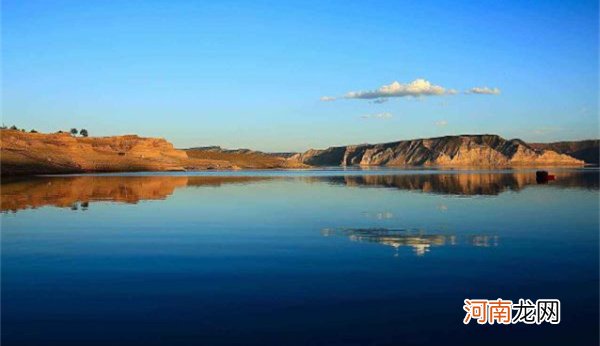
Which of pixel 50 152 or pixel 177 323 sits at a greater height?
pixel 50 152

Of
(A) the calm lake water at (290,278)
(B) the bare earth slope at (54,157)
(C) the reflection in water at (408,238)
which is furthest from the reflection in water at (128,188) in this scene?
(B) the bare earth slope at (54,157)

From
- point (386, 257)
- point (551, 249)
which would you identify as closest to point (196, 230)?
point (386, 257)

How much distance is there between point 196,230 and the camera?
26.4 metres

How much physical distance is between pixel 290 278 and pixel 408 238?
9.16 metres

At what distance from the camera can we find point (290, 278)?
50.4 feet

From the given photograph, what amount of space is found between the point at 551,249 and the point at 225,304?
1380 centimetres

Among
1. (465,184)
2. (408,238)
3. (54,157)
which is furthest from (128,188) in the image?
(54,157)

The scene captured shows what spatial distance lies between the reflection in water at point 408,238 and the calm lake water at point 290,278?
0.30ft

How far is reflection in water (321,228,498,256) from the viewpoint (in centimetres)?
2136

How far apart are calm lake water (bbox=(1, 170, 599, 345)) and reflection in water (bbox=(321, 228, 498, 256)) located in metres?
0.09

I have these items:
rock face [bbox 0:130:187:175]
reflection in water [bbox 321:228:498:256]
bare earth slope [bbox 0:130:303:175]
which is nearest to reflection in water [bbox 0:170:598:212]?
reflection in water [bbox 321:228:498:256]

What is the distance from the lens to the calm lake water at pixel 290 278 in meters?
10.8

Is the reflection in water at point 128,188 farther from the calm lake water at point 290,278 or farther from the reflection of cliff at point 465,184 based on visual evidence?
the calm lake water at point 290,278

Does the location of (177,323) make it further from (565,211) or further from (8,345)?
(565,211)
